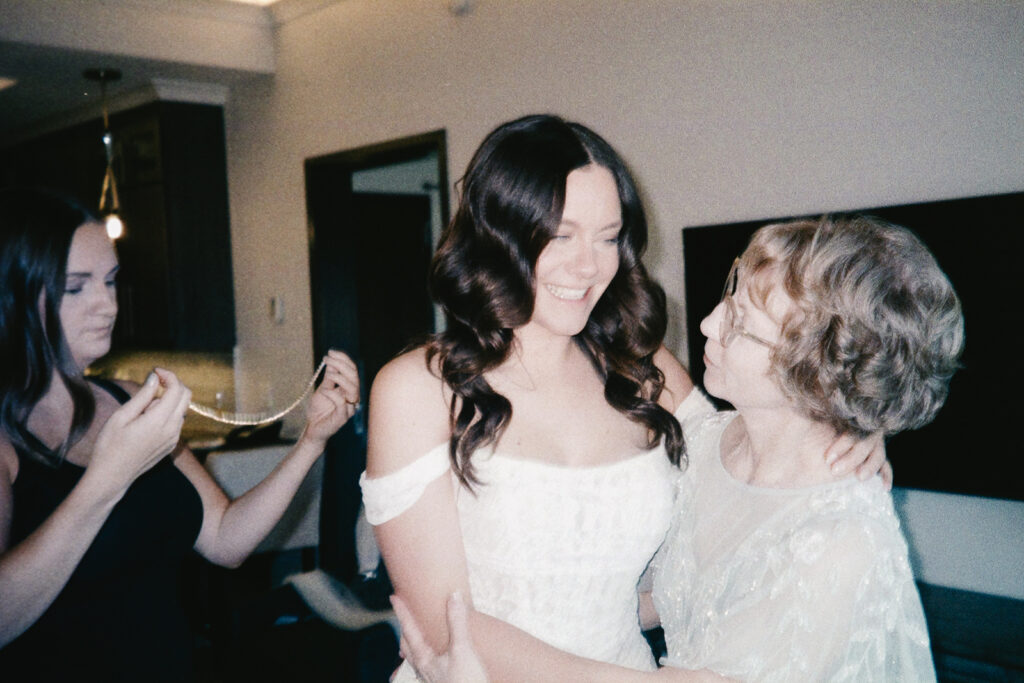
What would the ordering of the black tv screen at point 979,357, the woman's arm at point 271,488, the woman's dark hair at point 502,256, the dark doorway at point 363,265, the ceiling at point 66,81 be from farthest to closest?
the ceiling at point 66,81 → the dark doorway at point 363,265 → the black tv screen at point 979,357 → the woman's arm at point 271,488 → the woman's dark hair at point 502,256

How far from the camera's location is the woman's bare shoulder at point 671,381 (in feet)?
5.37

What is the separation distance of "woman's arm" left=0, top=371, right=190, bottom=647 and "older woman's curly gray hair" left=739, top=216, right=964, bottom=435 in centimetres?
99

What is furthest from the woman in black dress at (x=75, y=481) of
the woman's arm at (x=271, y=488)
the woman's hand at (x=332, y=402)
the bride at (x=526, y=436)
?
the bride at (x=526, y=436)

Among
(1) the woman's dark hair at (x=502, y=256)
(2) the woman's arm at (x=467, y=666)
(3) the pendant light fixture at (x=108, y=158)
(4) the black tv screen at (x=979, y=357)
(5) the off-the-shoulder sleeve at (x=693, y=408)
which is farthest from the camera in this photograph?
(3) the pendant light fixture at (x=108, y=158)

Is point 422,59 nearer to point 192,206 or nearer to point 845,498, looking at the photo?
point 192,206

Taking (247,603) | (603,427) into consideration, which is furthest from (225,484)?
(603,427)

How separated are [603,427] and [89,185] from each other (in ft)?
16.0

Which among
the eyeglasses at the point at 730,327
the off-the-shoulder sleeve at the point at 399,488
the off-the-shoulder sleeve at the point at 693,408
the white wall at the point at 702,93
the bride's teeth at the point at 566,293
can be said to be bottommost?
the off-the-shoulder sleeve at the point at 399,488

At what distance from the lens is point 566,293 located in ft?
4.64

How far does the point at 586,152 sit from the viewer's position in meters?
1.40

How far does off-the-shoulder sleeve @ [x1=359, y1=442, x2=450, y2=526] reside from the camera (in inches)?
51.0

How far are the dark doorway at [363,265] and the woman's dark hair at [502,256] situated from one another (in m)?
0.20

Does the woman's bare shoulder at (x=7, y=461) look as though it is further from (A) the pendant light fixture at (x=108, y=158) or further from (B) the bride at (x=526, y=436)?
(A) the pendant light fixture at (x=108, y=158)

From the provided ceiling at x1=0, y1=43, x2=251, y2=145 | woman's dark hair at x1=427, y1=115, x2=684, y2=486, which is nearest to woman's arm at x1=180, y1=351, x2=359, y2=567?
woman's dark hair at x1=427, y1=115, x2=684, y2=486
